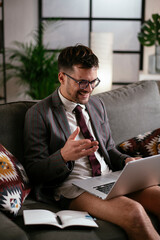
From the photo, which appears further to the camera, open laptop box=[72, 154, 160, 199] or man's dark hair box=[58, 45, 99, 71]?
man's dark hair box=[58, 45, 99, 71]

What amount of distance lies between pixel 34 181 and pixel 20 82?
255 centimetres

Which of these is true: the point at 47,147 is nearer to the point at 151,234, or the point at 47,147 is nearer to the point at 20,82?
the point at 151,234

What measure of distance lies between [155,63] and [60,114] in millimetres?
2398

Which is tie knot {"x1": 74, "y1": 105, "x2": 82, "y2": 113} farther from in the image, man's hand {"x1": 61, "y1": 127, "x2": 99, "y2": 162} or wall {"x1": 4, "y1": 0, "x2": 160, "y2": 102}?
wall {"x1": 4, "y1": 0, "x2": 160, "y2": 102}

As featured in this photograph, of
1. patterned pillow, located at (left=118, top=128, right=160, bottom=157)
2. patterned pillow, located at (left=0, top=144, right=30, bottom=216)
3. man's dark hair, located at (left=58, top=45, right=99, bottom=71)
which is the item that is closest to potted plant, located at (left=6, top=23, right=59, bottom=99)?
patterned pillow, located at (left=118, top=128, right=160, bottom=157)

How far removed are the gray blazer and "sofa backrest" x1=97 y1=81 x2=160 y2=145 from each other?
12.3 inches

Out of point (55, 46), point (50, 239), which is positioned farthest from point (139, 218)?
point (55, 46)

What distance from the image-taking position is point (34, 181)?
178 cm

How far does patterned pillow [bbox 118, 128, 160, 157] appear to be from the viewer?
2.08 meters

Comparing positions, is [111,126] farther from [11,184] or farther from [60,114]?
[11,184]

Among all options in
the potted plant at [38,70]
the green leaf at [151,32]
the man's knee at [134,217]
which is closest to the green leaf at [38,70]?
the potted plant at [38,70]

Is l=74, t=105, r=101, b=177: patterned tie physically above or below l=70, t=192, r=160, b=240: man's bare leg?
above

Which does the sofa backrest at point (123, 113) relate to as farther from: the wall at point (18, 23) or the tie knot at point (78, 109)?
the wall at point (18, 23)

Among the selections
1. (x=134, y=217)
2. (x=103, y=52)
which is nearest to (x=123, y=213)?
(x=134, y=217)
